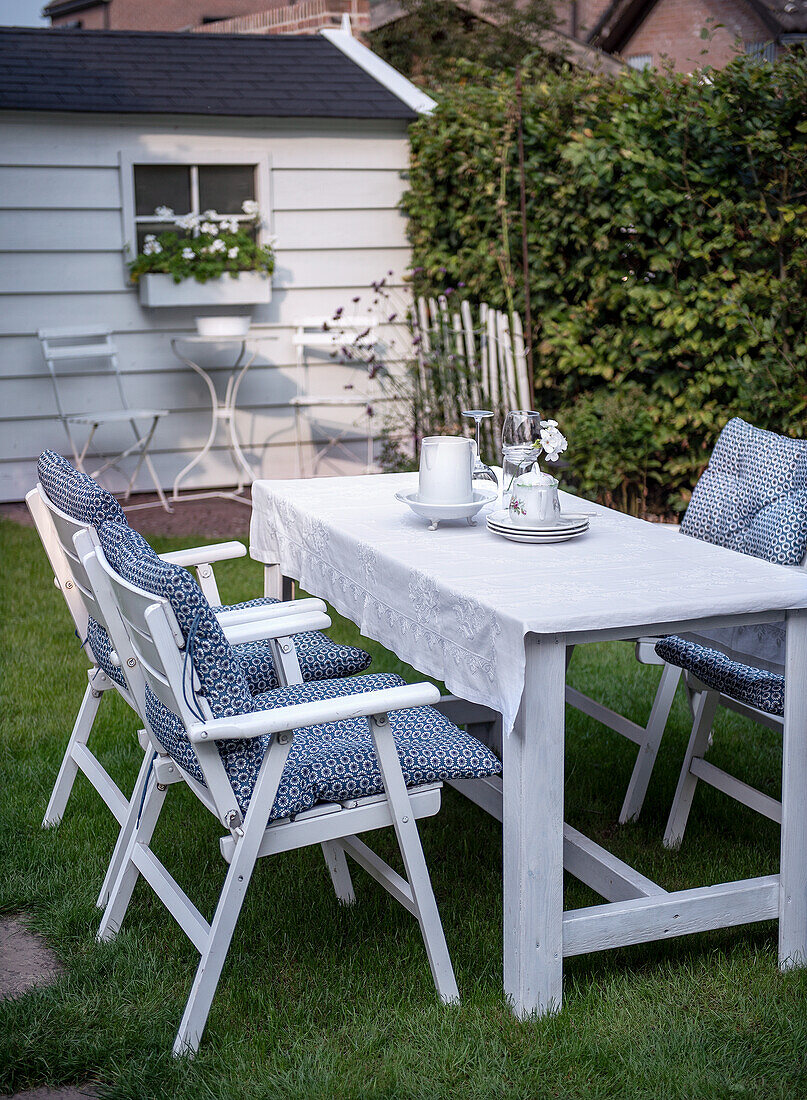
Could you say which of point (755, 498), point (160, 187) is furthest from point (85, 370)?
point (755, 498)

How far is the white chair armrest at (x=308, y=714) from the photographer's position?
7.11ft

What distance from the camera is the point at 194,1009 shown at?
2.29 meters

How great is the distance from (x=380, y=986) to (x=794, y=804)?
38.3 inches

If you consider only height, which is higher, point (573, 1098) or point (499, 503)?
point (499, 503)

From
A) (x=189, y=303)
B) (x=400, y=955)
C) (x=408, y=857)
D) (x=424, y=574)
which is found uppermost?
(x=189, y=303)

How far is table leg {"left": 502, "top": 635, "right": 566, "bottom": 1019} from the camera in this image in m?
2.29

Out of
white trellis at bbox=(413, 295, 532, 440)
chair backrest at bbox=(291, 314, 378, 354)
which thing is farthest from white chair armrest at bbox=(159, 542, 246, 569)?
chair backrest at bbox=(291, 314, 378, 354)

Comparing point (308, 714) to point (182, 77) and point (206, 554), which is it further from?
point (182, 77)

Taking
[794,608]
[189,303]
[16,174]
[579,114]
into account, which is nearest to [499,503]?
[794,608]

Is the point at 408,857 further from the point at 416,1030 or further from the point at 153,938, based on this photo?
the point at 153,938

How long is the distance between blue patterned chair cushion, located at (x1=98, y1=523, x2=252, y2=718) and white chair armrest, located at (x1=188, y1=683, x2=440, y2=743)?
62 mm

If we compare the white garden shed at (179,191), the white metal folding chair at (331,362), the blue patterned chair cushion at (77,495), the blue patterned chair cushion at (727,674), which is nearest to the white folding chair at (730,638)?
the blue patterned chair cushion at (727,674)

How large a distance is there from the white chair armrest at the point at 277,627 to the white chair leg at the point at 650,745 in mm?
1104

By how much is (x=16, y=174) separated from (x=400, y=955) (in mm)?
6149
